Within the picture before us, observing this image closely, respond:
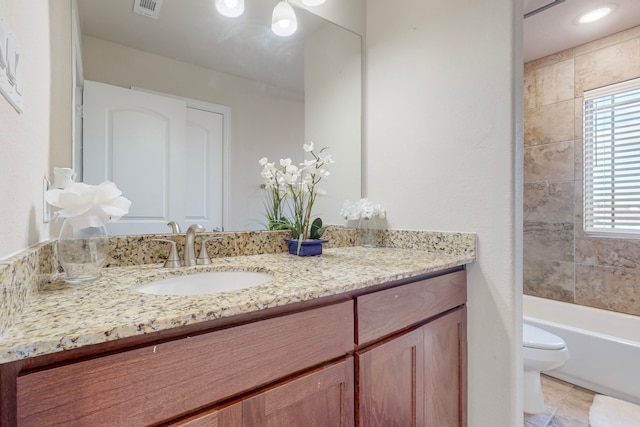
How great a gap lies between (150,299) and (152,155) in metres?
0.65

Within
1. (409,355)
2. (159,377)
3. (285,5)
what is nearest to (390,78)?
(285,5)

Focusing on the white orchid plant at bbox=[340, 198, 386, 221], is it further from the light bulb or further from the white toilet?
the white toilet

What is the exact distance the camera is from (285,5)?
1.33 meters

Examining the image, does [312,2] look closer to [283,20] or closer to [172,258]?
[283,20]

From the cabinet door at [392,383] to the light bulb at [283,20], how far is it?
4.51 feet

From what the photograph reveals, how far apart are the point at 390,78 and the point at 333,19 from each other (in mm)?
426

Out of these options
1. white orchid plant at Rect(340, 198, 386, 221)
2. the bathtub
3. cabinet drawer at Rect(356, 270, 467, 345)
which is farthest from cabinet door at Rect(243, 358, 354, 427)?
the bathtub

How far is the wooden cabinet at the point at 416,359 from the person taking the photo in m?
0.84

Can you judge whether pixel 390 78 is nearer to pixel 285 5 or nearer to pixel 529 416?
pixel 285 5

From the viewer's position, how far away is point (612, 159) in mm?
2133

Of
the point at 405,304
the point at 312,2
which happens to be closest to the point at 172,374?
the point at 405,304

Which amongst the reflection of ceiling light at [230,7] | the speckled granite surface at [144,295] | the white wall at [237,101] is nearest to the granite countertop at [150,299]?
the speckled granite surface at [144,295]

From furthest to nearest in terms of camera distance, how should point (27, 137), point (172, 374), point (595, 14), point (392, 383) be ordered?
1. point (595, 14)
2. point (392, 383)
3. point (27, 137)
4. point (172, 374)

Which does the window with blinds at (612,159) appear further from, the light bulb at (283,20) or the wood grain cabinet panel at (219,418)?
the wood grain cabinet panel at (219,418)
